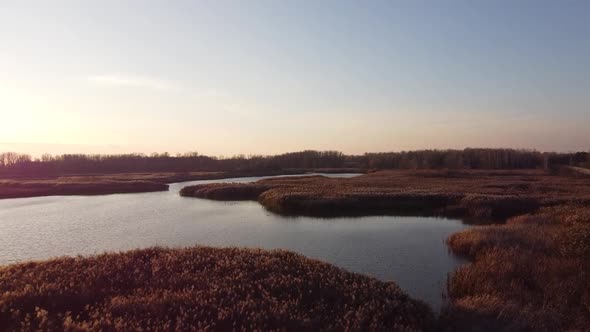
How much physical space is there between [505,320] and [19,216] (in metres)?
38.4

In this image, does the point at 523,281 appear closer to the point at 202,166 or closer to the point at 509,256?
the point at 509,256

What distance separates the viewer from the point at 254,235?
26406mm

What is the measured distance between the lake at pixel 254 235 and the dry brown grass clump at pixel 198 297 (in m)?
3.27

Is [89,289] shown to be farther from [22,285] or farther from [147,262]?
[147,262]

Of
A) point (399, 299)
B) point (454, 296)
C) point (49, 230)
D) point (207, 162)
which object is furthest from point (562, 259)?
Result: point (207, 162)

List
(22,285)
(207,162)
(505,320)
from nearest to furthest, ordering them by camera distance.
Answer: (505,320) < (22,285) < (207,162)

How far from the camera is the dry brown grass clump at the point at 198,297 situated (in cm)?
975

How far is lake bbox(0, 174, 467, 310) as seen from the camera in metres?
18.5

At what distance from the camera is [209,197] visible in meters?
51.9

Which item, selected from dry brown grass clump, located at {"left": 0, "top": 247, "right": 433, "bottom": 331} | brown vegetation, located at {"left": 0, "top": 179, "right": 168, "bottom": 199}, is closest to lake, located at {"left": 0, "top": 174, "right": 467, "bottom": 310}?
dry brown grass clump, located at {"left": 0, "top": 247, "right": 433, "bottom": 331}

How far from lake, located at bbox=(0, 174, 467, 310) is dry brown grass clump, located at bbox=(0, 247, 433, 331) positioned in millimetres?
3271

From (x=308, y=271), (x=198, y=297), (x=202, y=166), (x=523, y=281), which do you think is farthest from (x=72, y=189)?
(x=202, y=166)

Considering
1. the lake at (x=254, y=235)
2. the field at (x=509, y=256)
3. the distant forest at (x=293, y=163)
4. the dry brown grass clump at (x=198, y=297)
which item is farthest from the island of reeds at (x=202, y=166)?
the dry brown grass clump at (x=198, y=297)

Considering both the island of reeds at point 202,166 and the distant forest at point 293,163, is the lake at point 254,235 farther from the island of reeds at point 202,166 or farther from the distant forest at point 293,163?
the distant forest at point 293,163
